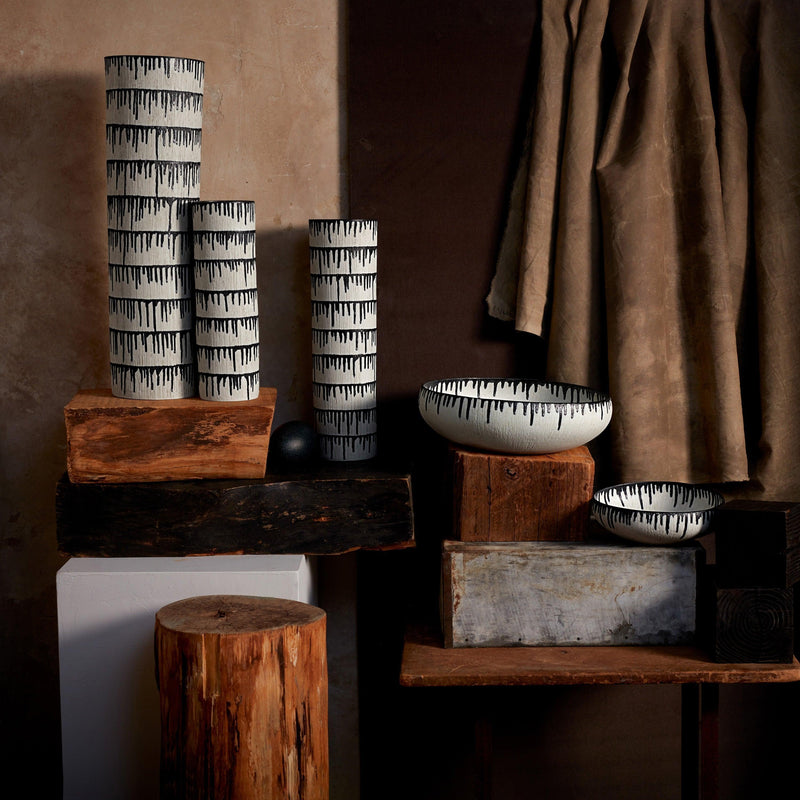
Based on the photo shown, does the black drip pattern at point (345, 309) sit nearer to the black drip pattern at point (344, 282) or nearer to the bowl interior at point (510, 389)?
the black drip pattern at point (344, 282)

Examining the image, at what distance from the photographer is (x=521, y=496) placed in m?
1.52


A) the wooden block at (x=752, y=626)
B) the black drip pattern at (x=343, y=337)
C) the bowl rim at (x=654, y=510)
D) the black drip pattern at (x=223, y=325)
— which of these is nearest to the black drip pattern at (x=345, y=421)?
the black drip pattern at (x=343, y=337)

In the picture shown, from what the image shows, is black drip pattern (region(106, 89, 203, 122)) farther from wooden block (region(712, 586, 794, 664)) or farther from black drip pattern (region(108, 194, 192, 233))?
wooden block (region(712, 586, 794, 664))

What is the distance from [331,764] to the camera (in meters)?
1.92

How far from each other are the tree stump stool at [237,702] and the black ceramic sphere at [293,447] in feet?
0.99

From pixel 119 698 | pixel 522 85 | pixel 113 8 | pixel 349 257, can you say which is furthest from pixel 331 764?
pixel 113 8

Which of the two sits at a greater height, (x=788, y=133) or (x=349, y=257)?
(x=788, y=133)

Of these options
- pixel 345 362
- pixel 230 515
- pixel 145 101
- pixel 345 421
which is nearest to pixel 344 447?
pixel 345 421

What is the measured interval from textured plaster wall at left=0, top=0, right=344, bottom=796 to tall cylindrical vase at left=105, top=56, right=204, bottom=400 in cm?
21

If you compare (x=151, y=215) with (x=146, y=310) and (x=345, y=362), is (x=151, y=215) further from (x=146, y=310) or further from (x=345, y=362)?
(x=345, y=362)

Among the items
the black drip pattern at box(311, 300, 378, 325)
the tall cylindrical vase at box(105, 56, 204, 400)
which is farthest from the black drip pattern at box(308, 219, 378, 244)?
the tall cylindrical vase at box(105, 56, 204, 400)

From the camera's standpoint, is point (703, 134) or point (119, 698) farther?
point (703, 134)

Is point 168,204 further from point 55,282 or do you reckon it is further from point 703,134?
point 703,134

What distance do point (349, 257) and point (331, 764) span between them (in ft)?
3.42
